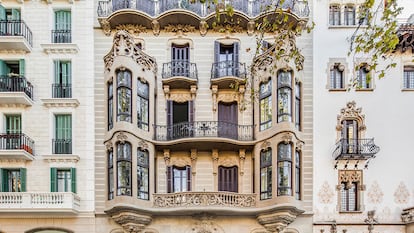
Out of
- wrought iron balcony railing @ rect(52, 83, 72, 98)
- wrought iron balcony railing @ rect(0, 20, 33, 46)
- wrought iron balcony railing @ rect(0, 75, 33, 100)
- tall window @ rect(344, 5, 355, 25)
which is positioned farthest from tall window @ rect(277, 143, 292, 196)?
wrought iron balcony railing @ rect(0, 20, 33, 46)

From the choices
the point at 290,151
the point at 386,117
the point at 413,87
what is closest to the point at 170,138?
the point at 290,151

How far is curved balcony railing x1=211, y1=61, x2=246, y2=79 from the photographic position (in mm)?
20234

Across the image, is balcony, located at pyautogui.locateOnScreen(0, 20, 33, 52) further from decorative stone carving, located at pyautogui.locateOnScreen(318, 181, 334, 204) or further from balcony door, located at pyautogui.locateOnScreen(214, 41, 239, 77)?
decorative stone carving, located at pyautogui.locateOnScreen(318, 181, 334, 204)

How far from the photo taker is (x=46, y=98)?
791 inches

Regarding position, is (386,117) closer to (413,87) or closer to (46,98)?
(413,87)

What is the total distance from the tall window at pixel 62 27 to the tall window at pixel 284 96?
11.9 metres

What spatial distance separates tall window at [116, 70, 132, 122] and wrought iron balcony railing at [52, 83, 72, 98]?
3179mm

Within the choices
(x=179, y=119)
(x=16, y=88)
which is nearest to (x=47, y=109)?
(x=16, y=88)

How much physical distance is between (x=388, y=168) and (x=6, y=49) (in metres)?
22.1

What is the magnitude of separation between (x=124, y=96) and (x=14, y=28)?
7464 millimetres

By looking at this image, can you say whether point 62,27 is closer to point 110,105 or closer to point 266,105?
point 110,105

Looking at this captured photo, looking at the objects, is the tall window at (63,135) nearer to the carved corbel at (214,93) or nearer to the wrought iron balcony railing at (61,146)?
the wrought iron balcony railing at (61,146)

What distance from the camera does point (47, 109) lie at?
20.1 meters

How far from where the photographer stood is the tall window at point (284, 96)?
1900 cm
